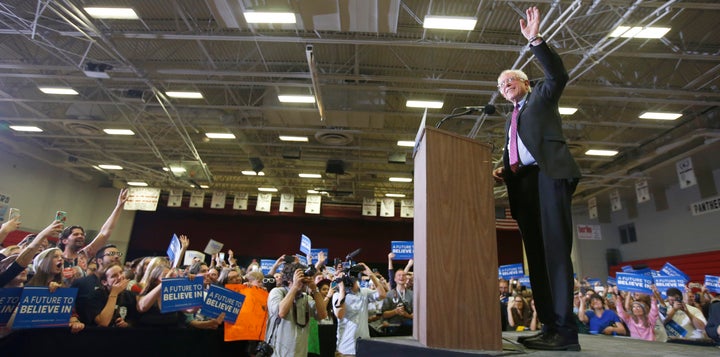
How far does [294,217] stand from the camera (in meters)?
17.4

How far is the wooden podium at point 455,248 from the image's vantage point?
57.8 inches

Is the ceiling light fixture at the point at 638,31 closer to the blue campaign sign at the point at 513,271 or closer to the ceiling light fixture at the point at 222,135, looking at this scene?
the blue campaign sign at the point at 513,271

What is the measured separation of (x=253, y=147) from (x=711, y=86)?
11973mm

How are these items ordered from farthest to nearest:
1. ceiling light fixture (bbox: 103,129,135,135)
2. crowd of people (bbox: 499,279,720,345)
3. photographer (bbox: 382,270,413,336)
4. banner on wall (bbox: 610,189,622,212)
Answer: banner on wall (bbox: 610,189,622,212) < ceiling light fixture (bbox: 103,129,135,135) < crowd of people (bbox: 499,279,720,345) < photographer (bbox: 382,270,413,336)

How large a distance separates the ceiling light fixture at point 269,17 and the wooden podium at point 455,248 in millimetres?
4981

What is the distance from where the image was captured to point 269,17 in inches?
236

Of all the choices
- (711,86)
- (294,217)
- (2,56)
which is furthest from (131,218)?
(711,86)

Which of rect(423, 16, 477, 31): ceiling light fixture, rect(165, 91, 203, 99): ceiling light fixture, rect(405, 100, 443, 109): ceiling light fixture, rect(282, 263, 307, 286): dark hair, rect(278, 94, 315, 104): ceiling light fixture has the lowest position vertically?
rect(282, 263, 307, 286): dark hair

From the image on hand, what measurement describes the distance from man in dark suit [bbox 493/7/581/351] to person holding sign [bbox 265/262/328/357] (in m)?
2.26

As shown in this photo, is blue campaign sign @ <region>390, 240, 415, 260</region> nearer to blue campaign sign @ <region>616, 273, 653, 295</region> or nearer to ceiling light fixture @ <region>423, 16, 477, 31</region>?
blue campaign sign @ <region>616, 273, 653, 295</region>

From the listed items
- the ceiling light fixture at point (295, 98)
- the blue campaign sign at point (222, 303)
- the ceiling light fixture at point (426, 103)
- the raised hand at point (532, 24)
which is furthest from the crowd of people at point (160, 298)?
the ceiling light fixture at point (426, 103)

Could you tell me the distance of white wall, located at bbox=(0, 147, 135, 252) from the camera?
12.4 metres

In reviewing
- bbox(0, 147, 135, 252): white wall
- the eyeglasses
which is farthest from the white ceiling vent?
bbox(0, 147, 135, 252): white wall

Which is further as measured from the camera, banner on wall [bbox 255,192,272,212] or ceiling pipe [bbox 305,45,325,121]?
banner on wall [bbox 255,192,272,212]
